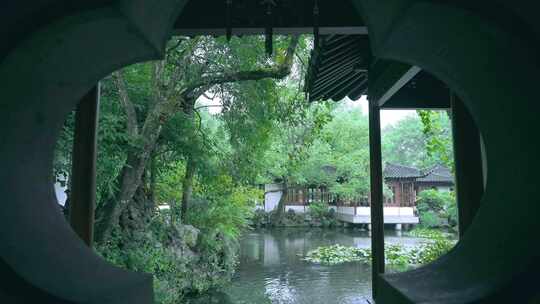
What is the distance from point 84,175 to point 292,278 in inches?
→ 307

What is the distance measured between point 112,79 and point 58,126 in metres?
3.98

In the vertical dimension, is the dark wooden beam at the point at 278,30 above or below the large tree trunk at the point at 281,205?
above

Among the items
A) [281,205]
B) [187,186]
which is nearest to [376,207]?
[187,186]

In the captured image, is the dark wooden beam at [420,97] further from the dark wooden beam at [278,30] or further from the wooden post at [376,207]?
the dark wooden beam at [278,30]

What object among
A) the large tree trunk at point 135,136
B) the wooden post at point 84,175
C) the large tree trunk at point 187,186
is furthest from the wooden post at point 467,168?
the large tree trunk at point 187,186

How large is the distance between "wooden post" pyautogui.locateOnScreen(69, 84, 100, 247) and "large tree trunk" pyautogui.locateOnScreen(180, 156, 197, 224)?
3.99 m

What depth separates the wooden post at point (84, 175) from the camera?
2.28 meters

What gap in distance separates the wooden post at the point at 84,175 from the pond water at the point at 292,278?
10.9 feet

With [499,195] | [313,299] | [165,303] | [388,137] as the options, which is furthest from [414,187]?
[499,195]

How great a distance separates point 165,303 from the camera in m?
5.58

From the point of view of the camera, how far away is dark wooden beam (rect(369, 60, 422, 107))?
276 centimetres

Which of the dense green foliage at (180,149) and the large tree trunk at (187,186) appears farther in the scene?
the large tree trunk at (187,186)

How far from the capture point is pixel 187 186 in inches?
294

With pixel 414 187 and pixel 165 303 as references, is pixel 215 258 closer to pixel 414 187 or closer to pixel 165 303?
pixel 165 303
